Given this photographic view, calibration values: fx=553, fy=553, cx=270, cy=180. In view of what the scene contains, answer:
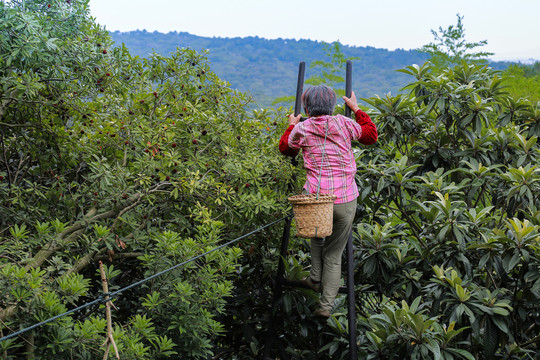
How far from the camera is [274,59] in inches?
3196

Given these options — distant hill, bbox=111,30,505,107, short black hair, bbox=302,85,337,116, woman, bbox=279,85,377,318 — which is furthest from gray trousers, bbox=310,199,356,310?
distant hill, bbox=111,30,505,107

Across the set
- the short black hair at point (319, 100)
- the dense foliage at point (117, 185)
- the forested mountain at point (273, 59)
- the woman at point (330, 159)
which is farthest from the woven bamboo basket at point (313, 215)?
the forested mountain at point (273, 59)

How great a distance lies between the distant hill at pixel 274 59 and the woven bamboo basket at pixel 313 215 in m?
67.4

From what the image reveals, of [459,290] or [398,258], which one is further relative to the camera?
[398,258]

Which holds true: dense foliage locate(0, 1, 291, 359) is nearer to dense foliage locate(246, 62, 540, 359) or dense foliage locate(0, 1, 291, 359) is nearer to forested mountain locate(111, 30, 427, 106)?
dense foliage locate(246, 62, 540, 359)

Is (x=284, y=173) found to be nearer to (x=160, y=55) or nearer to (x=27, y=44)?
(x=160, y=55)

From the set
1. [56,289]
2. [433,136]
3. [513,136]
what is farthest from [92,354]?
[513,136]

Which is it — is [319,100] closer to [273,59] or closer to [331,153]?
[331,153]

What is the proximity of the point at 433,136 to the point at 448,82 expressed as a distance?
1.63 feet

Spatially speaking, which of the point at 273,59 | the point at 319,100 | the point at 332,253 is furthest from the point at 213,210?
the point at 273,59

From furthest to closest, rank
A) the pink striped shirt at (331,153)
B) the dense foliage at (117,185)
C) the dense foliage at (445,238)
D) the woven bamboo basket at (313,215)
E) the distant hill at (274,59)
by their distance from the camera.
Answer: the distant hill at (274,59)
the pink striped shirt at (331,153)
the dense foliage at (445,238)
the woven bamboo basket at (313,215)
the dense foliage at (117,185)

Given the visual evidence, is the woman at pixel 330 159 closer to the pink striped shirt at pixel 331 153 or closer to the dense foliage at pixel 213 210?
the pink striped shirt at pixel 331 153

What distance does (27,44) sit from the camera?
3824mm

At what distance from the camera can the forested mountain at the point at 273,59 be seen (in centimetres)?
7225
